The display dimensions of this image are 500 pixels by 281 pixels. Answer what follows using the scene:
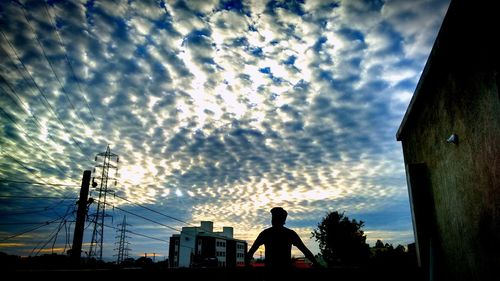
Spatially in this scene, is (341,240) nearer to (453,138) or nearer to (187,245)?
(453,138)

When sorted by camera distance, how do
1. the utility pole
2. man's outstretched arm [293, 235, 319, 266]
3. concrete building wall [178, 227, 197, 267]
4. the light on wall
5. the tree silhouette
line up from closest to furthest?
man's outstretched arm [293, 235, 319, 266], the light on wall, the utility pole, the tree silhouette, concrete building wall [178, 227, 197, 267]

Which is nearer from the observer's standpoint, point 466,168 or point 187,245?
point 466,168

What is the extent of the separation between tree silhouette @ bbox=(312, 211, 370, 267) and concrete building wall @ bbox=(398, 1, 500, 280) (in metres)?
38.3

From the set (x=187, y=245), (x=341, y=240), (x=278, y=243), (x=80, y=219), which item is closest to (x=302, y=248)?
(x=278, y=243)

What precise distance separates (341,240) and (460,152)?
42642 millimetres

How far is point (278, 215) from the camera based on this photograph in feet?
14.5

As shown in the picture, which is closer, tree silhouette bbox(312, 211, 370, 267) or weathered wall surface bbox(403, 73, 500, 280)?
weathered wall surface bbox(403, 73, 500, 280)

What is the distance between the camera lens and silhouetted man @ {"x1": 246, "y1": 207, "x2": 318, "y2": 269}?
414 cm

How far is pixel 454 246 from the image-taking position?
6043 mm

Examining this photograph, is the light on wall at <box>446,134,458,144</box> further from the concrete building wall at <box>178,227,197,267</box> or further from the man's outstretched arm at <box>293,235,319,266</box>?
→ the concrete building wall at <box>178,227,197,267</box>

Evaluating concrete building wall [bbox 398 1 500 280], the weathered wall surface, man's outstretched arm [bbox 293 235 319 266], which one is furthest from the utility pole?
the weathered wall surface

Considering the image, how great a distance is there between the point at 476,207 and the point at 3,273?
6.20m

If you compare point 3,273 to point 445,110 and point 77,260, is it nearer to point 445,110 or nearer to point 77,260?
point 445,110

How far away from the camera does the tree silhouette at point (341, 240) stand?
42.3m
